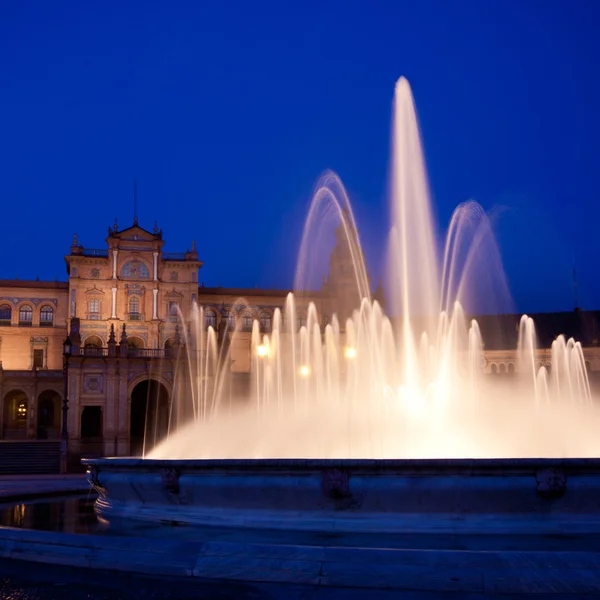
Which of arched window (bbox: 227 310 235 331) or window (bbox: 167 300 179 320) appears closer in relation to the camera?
window (bbox: 167 300 179 320)

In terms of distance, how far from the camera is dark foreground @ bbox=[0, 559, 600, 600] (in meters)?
7.95

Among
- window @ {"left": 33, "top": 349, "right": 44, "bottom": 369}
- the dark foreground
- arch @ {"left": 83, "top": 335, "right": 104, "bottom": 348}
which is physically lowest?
the dark foreground

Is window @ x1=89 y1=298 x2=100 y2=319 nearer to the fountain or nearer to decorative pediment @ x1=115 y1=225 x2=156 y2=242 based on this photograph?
decorative pediment @ x1=115 y1=225 x2=156 y2=242

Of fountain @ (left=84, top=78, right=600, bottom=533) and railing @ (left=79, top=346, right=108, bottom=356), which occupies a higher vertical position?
railing @ (left=79, top=346, right=108, bottom=356)

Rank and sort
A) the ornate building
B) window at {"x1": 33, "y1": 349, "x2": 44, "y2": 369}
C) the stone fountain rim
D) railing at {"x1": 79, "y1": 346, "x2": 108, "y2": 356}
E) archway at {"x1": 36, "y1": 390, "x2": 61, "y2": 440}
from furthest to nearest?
window at {"x1": 33, "y1": 349, "x2": 44, "y2": 369} → archway at {"x1": 36, "y1": 390, "x2": 61, "y2": 440} → the ornate building → railing at {"x1": 79, "y1": 346, "x2": 108, "y2": 356} → the stone fountain rim

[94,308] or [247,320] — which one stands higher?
[247,320]

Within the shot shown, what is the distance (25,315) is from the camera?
6625 cm

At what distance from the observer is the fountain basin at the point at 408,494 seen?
1034 cm

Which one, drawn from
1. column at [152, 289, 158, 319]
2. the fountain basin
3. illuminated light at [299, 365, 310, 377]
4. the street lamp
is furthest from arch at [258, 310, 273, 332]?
the fountain basin

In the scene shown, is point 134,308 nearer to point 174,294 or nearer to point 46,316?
point 174,294

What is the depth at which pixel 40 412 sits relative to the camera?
2403 inches

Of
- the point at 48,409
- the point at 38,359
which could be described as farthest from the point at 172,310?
the point at 48,409

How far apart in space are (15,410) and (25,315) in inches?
370

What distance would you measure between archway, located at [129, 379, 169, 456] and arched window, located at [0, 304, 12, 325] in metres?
26.4
